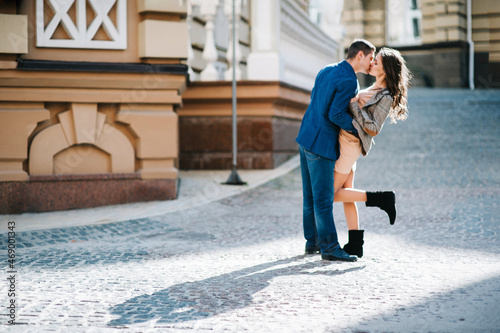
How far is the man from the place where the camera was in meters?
5.28

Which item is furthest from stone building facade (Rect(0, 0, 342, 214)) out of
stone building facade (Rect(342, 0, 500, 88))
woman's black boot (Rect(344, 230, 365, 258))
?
stone building facade (Rect(342, 0, 500, 88))

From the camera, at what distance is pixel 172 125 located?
846cm

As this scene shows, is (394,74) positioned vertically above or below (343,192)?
above

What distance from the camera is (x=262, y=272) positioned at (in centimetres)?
503

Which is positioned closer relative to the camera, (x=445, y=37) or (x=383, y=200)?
(x=383, y=200)

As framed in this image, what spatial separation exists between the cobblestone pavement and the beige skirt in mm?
762

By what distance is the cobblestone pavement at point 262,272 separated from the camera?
3803mm

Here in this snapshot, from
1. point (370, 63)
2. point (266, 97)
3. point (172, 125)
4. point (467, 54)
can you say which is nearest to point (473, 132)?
point (266, 97)

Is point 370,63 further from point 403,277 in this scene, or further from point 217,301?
point 217,301

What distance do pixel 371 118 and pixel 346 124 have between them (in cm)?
24

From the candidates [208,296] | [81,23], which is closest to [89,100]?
[81,23]

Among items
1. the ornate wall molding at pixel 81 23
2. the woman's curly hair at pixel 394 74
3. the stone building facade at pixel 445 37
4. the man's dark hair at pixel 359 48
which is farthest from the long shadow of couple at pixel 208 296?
the stone building facade at pixel 445 37

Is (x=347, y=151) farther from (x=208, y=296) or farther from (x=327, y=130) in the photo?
(x=208, y=296)

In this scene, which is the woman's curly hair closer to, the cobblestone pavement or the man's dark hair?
the man's dark hair
